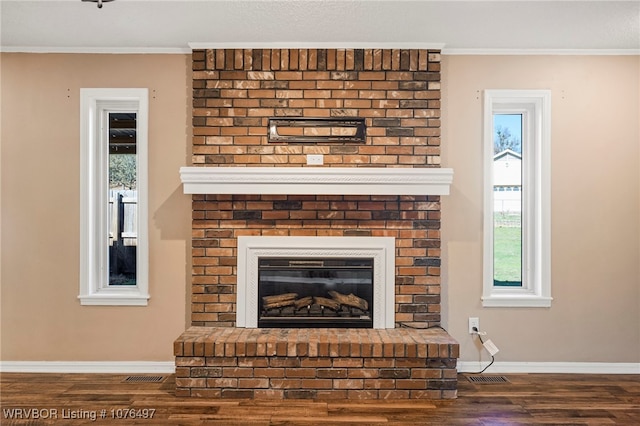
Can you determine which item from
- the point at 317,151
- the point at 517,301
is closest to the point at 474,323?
the point at 517,301

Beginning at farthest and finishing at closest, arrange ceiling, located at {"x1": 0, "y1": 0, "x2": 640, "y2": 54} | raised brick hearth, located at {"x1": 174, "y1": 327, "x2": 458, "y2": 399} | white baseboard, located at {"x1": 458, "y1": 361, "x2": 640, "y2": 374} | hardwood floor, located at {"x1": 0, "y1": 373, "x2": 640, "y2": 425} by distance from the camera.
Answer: white baseboard, located at {"x1": 458, "y1": 361, "x2": 640, "y2": 374}
raised brick hearth, located at {"x1": 174, "y1": 327, "x2": 458, "y2": 399}
ceiling, located at {"x1": 0, "y1": 0, "x2": 640, "y2": 54}
hardwood floor, located at {"x1": 0, "y1": 373, "x2": 640, "y2": 425}

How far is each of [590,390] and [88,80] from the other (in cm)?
415

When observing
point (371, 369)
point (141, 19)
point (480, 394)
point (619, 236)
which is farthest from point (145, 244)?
point (619, 236)

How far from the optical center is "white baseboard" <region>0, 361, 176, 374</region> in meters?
3.30

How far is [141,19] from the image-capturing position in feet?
9.32

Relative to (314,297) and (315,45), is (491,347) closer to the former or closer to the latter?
(314,297)

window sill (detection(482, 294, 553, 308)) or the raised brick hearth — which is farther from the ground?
window sill (detection(482, 294, 553, 308))

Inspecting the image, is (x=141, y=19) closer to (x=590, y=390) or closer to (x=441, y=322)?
(x=441, y=322)

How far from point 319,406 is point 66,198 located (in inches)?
92.6

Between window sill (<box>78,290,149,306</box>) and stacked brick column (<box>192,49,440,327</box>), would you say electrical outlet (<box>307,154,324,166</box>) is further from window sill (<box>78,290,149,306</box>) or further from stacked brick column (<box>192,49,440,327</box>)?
window sill (<box>78,290,149,306</box>)

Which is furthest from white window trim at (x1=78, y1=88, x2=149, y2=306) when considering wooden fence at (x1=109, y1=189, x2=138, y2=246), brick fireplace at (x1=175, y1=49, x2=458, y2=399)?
brick fireplace at (x1=175, y1=49, x2=458, y2=399)

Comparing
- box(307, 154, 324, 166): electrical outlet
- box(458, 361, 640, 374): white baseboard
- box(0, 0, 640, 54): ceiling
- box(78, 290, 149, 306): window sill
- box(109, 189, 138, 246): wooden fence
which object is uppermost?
box(0, 0, 640, 54): ceiling

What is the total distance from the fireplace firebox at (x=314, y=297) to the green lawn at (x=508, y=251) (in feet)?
3.32

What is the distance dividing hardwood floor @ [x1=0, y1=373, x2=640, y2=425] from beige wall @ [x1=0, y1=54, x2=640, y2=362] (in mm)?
327
